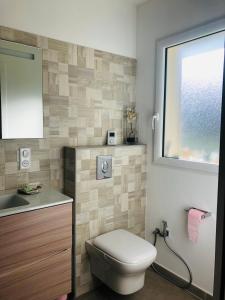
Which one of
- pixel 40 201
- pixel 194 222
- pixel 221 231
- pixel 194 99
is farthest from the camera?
pixel 194 99

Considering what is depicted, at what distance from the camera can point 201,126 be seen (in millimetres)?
1992

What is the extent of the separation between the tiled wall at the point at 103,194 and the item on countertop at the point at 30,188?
0.81ft

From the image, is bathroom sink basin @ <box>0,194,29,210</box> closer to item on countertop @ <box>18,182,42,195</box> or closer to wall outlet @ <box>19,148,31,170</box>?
item on countertop @ <box>18,182,42,195</box>

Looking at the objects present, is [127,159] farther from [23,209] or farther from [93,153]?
[23,209]

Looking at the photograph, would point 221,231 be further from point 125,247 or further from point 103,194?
point 103,194

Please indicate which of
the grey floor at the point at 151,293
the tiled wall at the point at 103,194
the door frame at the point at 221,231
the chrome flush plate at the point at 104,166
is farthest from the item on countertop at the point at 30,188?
the door frame at the point at 221,231

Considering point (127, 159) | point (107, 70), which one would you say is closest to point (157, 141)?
point (127, 159)

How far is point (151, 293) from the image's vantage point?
2025mm

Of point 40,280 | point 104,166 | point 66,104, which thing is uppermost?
point 66,104

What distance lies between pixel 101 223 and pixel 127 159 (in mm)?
616

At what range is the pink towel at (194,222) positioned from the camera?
191 centimetres

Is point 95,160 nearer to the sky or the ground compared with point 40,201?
nearer to the sky

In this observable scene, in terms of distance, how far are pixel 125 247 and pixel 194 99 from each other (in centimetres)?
132

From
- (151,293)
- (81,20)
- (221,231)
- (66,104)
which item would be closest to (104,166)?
(66,104)
